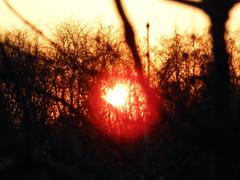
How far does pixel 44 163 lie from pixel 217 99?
0.45 metres

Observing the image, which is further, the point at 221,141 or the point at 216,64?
the point at 221,141

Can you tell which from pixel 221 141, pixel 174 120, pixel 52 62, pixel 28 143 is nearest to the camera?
pixel 28 143

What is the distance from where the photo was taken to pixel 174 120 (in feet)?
4.29

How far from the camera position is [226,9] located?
44.2 inches

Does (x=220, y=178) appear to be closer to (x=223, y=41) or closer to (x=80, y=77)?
(x=223, y=41)

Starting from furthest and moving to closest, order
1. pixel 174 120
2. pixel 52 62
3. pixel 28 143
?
pixel 52 62 < pixel 174 120 < pixel 28 143

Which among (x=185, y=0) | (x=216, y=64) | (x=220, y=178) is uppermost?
(x=185, y=0)

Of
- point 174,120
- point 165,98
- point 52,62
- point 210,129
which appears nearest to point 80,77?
point 52,62

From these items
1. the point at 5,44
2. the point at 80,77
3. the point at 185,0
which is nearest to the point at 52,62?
the point at 80,77

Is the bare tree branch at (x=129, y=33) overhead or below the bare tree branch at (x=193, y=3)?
below

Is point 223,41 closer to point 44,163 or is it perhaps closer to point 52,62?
point 44,163

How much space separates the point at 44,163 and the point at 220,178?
438 millimetres

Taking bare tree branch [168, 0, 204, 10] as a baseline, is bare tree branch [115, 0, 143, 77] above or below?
below

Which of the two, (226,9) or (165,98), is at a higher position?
(226,9)
